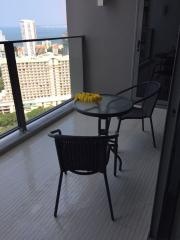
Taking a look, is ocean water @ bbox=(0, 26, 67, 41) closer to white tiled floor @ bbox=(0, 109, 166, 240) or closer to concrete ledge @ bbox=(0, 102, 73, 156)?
concrete ledge @ bbox=(0, 102, 73, 156)

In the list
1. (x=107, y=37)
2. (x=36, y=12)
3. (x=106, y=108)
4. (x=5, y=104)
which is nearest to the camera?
(x=106, y=108)

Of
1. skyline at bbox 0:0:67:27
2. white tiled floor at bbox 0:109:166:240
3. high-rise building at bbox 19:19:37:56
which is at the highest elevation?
skyline at bbox 0:0:67:27

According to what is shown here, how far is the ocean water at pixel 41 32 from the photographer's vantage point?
250 centimetres

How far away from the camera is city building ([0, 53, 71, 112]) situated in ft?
8.23

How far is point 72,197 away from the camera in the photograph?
1.74 m

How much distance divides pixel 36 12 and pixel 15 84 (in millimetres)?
2962

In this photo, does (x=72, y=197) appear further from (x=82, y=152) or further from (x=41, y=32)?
(x=41, y=32)

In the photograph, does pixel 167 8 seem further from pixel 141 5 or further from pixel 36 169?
pixel 36 169

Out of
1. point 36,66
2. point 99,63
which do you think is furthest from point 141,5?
point 36,66

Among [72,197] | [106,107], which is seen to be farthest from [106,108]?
[72,197]

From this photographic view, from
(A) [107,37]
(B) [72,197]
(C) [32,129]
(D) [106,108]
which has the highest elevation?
(A) [107,37]

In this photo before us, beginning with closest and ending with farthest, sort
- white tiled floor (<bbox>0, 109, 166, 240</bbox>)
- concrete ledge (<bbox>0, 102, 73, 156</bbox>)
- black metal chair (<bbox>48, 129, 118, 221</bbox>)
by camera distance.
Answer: black metal chair (<bbox>48, 129, 118, 221</bbox>), white tiled floor (<bbox>0, 109, 166, 240</bbox>), concrete ledge (<bbox>0, 102, 73, 156</bbox>)

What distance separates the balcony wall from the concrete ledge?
0.95 meters

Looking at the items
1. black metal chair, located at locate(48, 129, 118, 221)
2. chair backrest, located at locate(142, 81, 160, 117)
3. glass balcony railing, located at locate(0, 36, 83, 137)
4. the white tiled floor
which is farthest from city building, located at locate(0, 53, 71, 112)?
chair backrest, located at locate(142, 81, 160, 117)
